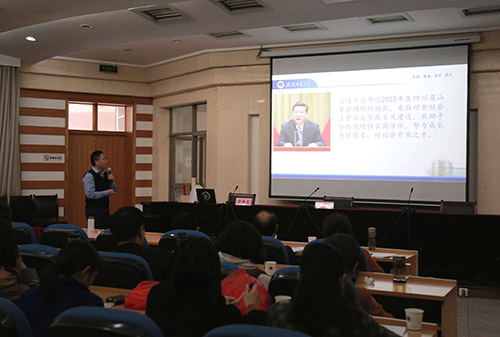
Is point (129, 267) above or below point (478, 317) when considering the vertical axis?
above

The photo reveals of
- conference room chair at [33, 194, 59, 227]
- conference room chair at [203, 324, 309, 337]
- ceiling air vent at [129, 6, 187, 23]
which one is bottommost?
conference room chair at [33, 194, 59, 227]

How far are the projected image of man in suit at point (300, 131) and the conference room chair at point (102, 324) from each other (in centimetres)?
702

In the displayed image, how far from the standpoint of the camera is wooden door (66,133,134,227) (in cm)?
1016

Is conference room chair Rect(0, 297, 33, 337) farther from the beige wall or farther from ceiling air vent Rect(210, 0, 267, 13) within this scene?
the beige wall

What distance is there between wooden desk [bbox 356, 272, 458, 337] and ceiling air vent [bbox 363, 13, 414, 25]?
15.5 feet

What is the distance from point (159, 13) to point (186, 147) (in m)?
3.90

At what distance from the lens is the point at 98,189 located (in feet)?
24.1

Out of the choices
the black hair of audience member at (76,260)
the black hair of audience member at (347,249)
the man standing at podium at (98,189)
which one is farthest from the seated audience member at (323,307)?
the man standing at podium at (98,189)

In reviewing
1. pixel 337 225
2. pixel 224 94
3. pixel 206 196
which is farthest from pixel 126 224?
pixel 224 94

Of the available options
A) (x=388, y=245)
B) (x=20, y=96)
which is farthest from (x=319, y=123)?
(x=20, y=96)

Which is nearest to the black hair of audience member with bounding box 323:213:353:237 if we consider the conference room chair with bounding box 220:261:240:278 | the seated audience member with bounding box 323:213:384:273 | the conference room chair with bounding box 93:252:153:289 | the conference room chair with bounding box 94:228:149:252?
the seated audience member with bounding box 323:213:384:273

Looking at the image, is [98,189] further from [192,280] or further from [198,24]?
[192,280]

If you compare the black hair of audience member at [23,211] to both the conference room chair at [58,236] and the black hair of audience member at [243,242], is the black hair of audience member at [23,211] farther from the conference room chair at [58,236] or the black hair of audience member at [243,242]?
the black hair of audience member at [243,242]

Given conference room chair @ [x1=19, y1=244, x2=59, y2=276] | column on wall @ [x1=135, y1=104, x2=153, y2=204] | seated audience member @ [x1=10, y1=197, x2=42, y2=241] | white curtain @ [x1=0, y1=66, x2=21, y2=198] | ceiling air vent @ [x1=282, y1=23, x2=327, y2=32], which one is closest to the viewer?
conference room chair @ [x1=19, y1=244, x2=59, y2=276]
